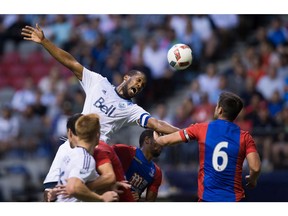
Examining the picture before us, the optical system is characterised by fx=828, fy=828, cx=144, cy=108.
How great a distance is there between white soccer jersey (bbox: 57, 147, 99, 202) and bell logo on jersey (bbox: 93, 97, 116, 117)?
1.78m

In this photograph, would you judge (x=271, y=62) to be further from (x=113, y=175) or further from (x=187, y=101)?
(x=113, y=175)

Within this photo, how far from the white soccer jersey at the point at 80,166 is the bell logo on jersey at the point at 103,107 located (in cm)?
178

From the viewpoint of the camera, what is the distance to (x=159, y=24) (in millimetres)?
21109

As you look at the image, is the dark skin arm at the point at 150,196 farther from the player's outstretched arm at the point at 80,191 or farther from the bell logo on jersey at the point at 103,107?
the player's outstretched arm at the point at 80,191

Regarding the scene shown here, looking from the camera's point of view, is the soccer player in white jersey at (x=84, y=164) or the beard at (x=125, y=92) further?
the beard at (x=125, y=92)

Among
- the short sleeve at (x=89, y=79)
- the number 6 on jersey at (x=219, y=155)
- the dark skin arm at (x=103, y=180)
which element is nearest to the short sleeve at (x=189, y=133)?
the number 6 on jersey at (x=219, y=155)

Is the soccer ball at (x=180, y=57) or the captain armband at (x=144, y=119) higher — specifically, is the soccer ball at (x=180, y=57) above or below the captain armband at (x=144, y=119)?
above

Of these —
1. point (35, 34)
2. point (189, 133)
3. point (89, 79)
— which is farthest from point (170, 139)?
point (35, 34)

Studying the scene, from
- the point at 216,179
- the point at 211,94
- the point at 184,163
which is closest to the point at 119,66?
the point at 211,94

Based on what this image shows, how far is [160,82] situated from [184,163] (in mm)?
3507

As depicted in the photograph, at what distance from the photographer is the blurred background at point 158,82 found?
16438 millimetres

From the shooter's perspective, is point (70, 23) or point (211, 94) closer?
point (211, 94)

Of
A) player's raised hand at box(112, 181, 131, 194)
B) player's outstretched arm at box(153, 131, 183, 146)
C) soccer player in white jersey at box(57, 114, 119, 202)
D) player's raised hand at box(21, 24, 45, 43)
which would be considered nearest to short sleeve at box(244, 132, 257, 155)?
player's outstretched arm at box(153, 131, 183, 146)

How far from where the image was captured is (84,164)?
8.43 metres
